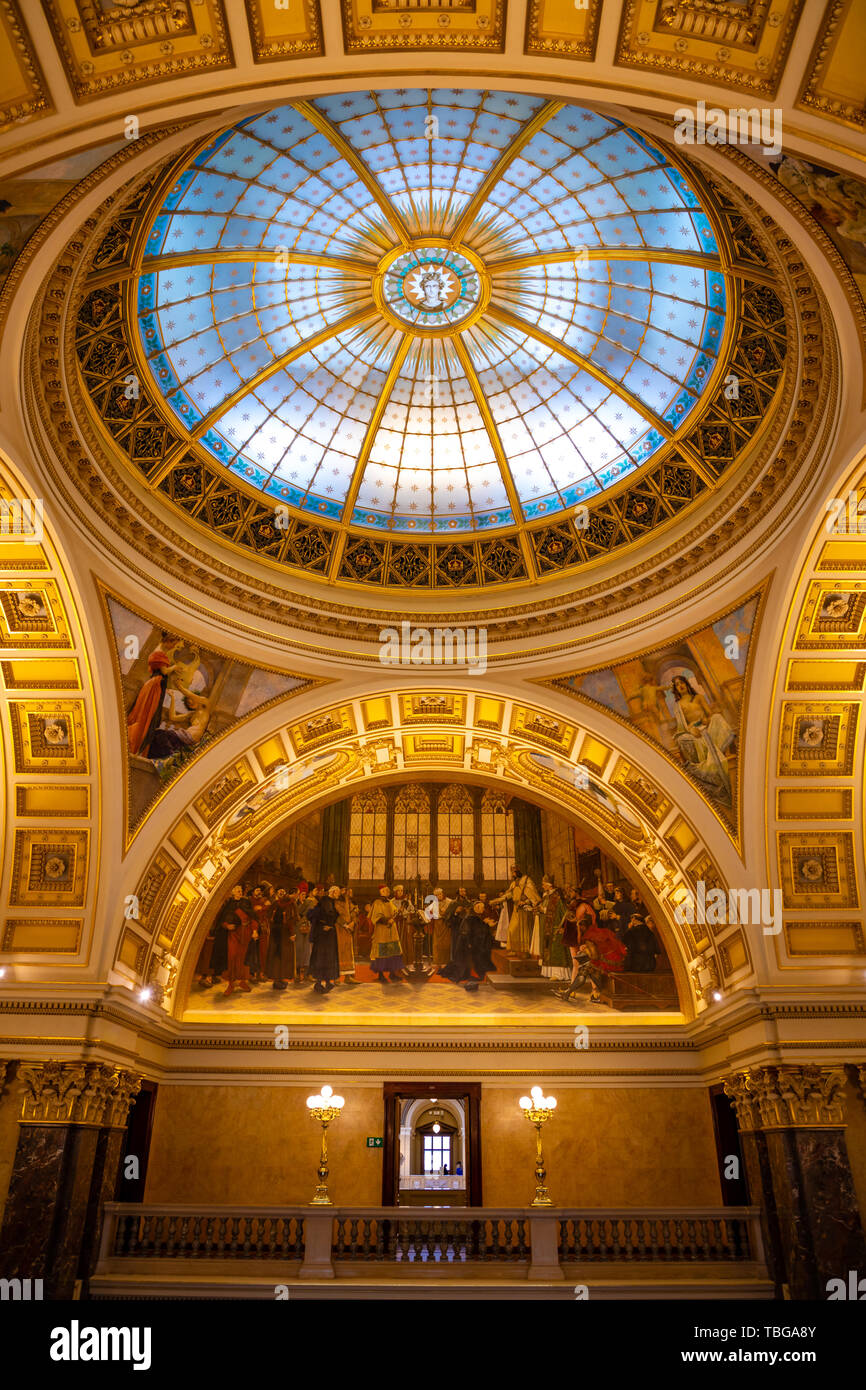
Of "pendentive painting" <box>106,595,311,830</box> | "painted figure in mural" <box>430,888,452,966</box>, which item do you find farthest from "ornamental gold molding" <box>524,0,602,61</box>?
"painted figure in mural" <box>430,888,452,966</box>

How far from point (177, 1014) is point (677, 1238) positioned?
10.00 metres

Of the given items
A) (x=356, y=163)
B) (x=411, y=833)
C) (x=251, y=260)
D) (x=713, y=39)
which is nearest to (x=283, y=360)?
(x=251, y=260)

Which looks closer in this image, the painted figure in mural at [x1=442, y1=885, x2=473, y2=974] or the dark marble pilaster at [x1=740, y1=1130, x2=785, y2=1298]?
the dark marble pilaster at [x1=740, y1=1130, x2=785, y2=1298]

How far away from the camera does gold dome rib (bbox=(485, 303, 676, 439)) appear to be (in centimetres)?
1514

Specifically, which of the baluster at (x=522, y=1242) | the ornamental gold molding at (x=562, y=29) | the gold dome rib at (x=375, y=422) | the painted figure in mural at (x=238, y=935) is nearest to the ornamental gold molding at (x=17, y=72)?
the ornamental gold molding at (x=562, y=29)

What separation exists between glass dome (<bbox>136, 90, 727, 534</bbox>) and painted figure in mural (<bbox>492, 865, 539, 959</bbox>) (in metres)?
7.86

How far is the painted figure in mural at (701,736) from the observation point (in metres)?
16.0

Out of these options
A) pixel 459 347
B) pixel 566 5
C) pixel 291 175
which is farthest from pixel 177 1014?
pixel 566 5

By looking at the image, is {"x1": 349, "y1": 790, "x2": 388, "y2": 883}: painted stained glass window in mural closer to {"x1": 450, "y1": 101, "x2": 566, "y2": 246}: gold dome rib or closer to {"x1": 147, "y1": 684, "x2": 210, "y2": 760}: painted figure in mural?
{"x1": 147, "y1": 684, "x2": 210, "y2": 760}: painted figure in mural

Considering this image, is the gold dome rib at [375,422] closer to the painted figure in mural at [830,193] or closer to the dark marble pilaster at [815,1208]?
the painted figure in mural at [830,193]

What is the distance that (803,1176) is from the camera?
14.1 meters

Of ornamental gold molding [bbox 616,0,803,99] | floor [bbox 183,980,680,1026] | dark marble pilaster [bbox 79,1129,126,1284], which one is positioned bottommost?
dark marble pilaster [bbox 79,1129,126,1284]

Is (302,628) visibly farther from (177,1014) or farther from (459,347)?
(177,1014)

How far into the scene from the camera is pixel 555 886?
20.3 m
